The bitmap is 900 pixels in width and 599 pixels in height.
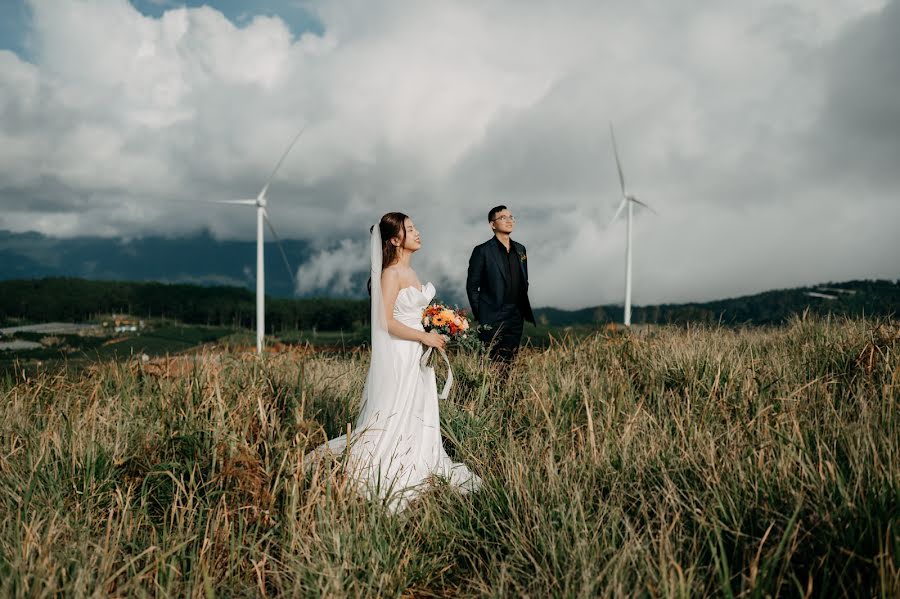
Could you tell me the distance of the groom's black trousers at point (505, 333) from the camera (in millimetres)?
9648

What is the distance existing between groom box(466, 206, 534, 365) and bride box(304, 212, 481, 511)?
3.55 m

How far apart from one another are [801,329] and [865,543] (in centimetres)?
702

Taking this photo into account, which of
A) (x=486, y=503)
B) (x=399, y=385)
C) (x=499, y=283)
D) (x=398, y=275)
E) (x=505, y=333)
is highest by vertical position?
(x=499, y=283)

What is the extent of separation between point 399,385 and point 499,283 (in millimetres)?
4086

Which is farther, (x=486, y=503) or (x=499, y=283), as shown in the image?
(x=499, y=283)

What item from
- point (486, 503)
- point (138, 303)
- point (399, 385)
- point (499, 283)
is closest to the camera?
point (486, 503)

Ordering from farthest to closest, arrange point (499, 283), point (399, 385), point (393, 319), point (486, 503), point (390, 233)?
1. point (499, 283)
2. point (399, 385)
3. point (393, 319)
4. point (390, 233)
5. point (486, 503)

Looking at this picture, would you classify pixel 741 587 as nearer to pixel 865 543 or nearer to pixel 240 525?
pixel 865 543

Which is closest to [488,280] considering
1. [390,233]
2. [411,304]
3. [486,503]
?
[411,304]

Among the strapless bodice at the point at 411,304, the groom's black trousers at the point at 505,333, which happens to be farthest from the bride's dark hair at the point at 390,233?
the groom's black trousers at the point at 505,333

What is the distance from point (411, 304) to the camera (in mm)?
6004

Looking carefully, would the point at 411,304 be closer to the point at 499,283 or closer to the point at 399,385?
the point at 399,385

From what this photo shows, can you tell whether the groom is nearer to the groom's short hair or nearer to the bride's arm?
the groom's short hair

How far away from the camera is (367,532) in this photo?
14.5 feet
